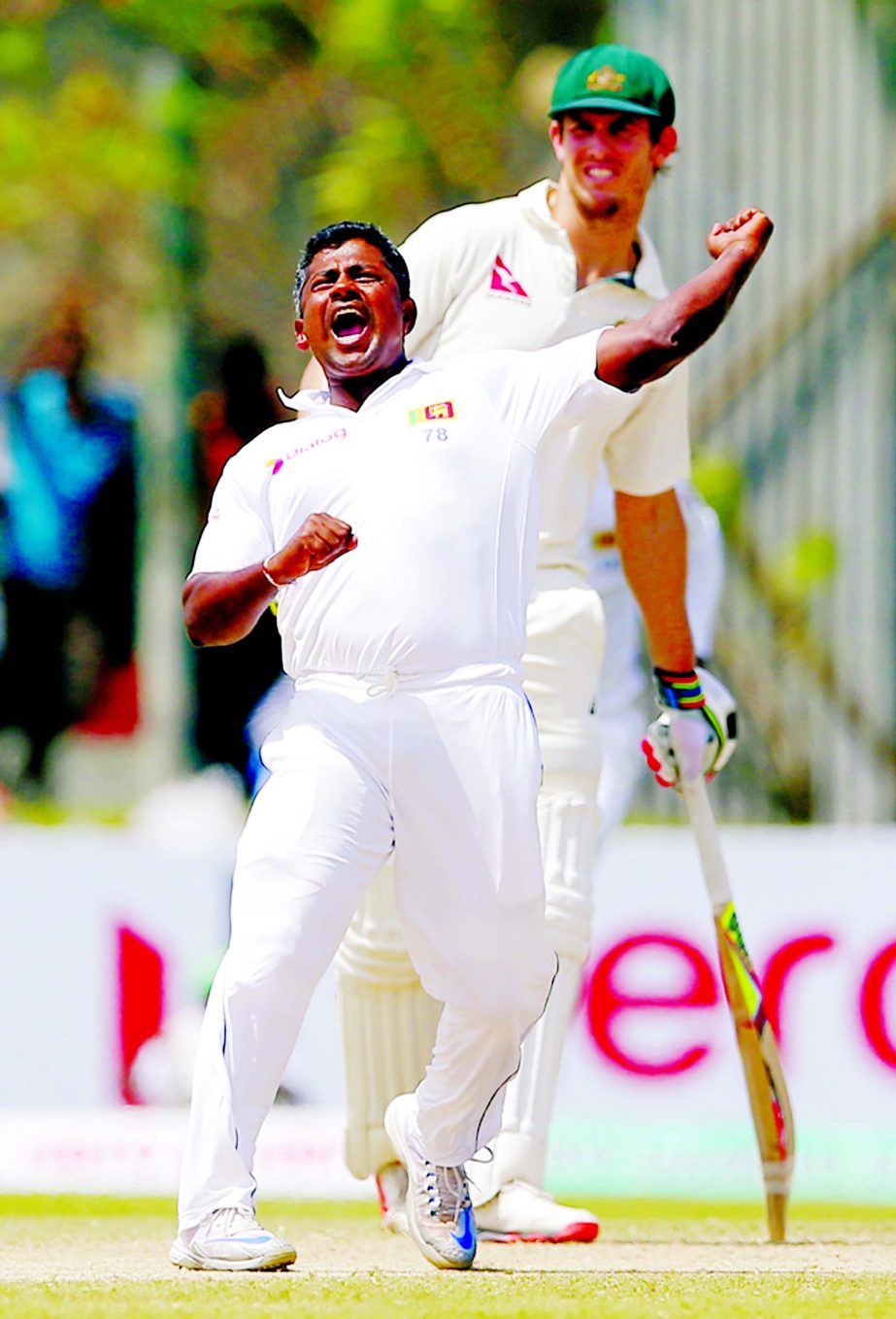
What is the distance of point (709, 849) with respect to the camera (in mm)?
5008

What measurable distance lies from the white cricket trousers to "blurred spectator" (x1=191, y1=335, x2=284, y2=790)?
4.41 meters

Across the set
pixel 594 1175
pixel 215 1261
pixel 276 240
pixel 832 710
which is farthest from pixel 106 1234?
pixel 276 240

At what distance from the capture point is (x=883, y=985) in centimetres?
639

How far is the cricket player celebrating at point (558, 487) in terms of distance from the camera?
15.8ft

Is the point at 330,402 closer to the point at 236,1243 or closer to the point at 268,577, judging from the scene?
the point at 268,577

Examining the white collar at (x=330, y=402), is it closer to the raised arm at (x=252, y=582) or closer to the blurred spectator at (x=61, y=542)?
the raised arm at (x=252, y=582)

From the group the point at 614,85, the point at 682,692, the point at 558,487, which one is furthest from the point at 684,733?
the point at 614,85

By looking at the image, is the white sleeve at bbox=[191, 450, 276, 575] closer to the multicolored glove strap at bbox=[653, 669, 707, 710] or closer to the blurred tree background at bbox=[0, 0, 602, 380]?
the multicolored glove strap at bbox=[653, 669, 707, 710]

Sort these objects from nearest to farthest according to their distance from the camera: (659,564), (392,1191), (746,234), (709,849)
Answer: (746,234), (392,1191), (709,849), (659,564)

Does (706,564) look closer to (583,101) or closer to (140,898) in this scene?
(140,898)

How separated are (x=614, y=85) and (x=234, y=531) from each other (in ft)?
4.39

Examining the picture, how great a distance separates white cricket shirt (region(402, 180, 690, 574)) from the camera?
4.89 meters

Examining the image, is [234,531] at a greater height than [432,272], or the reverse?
[432,272]

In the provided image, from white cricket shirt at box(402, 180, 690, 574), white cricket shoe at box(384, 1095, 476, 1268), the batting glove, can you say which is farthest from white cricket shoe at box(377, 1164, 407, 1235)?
white cricket shirt at box(402, 180, 690, 574)
